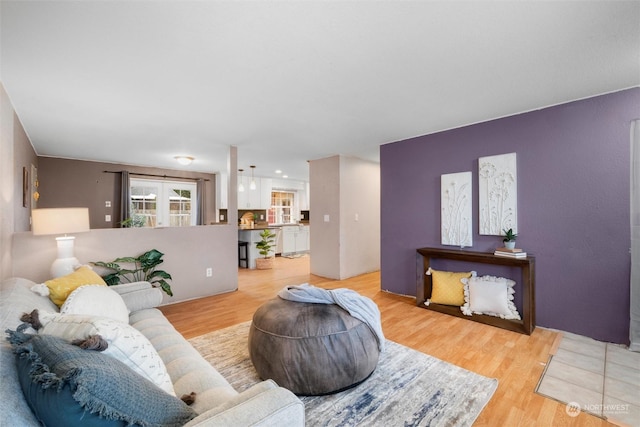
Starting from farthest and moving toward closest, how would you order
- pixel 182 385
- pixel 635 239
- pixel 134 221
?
1. pixel 134 221
2. pixel 635 239
3. pixel 182 385

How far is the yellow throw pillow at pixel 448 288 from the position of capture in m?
3.37

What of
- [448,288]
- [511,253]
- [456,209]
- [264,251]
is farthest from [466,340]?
[264,251]

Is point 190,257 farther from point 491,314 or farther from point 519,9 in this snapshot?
point 519,9

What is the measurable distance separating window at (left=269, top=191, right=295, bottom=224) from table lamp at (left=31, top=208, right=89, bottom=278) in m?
5.87

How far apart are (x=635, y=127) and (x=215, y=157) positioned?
572 cm

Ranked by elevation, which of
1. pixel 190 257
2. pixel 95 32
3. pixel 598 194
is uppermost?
pixel 95 32

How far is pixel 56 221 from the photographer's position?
257 centimetres

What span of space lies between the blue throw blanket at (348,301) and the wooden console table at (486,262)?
1627 millimetres

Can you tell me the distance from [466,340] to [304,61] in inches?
113

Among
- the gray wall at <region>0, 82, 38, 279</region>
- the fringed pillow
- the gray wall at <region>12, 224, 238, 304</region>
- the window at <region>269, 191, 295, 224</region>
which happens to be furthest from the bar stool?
the fringed pillow

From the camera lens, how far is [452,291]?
339cm

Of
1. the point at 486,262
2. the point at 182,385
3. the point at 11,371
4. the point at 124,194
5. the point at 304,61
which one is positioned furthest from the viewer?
the point at 124,194

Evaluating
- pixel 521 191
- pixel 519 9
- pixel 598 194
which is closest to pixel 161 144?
pixel 519 9
